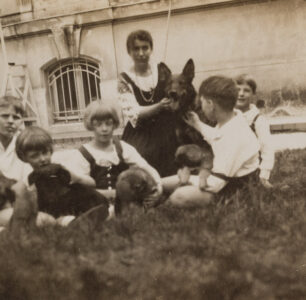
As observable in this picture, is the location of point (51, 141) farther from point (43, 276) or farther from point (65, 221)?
point (43, 276)

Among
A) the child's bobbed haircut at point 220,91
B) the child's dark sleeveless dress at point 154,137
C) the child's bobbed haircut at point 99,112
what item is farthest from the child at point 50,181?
the child's bobbed haircut at point 220,91

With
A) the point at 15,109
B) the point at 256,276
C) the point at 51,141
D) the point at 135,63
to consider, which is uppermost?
the point at 135,63

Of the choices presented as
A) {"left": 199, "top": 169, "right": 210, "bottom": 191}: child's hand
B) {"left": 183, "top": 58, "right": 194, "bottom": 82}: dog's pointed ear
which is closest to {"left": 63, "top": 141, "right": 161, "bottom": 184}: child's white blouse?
{"left": 199, "top": 169, "right": 210, "bottom": 191}: child's hand

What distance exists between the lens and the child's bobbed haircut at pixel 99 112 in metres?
2.57

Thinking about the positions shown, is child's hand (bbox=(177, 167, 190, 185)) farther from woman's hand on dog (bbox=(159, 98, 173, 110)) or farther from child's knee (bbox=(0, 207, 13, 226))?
child's knee (bbox=(0, 207, 13, 226))

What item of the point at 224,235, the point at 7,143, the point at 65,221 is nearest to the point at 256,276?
the point at 224,235

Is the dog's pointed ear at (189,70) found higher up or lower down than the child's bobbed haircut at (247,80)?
higher up

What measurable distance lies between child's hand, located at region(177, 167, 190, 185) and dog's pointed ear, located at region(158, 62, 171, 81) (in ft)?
1.60

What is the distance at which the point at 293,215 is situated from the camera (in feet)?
8.79

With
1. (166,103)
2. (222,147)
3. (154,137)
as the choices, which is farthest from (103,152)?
(222,147)

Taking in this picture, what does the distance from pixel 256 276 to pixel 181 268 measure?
1.23 feet

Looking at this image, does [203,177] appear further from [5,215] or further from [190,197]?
[5,215]

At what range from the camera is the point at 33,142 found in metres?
2.56

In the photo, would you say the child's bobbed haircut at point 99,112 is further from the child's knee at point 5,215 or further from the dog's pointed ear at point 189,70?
the child's knee at point 5,215
